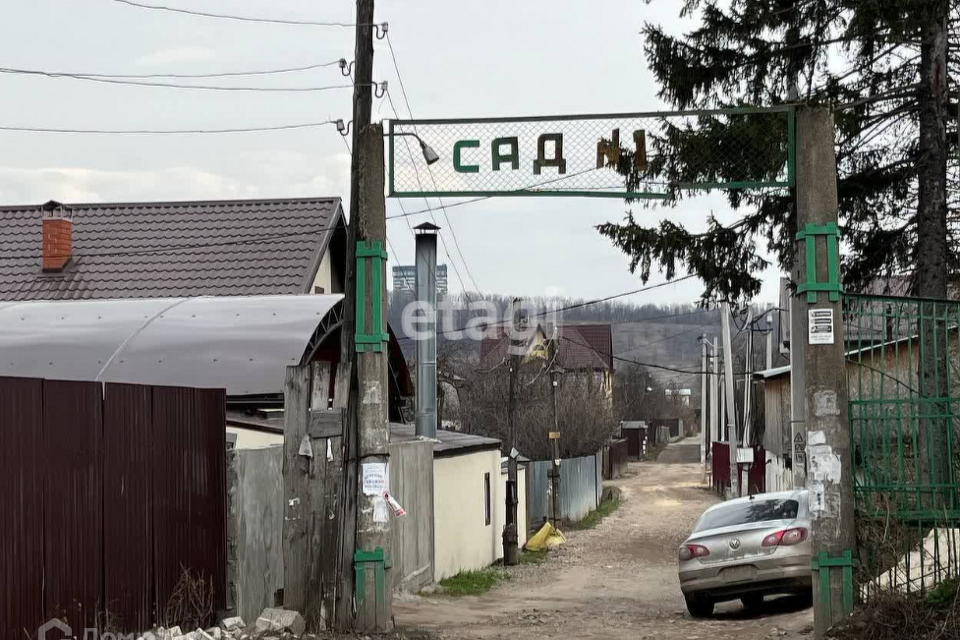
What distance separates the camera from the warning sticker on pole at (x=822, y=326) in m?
10.3

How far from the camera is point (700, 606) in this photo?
14.3 m

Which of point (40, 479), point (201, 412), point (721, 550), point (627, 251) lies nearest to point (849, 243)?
point (627, 251)

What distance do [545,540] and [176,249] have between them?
11.0 meters

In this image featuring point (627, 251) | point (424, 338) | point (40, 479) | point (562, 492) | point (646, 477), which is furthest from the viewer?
point (646, 477)

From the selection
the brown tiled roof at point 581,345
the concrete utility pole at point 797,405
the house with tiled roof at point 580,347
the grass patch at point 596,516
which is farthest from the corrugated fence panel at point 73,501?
the brown tiled roof at point 581,345

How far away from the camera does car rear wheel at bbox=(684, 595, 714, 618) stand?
560 inches

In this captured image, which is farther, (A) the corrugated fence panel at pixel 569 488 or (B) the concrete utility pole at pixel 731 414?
(B) the concrete utility pole at pixel 731 414

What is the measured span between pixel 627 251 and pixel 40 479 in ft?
32.3

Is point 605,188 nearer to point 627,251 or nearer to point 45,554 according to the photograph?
point 627,251

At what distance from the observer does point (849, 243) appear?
17.5m

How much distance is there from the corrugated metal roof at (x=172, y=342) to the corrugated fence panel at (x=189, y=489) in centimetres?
549

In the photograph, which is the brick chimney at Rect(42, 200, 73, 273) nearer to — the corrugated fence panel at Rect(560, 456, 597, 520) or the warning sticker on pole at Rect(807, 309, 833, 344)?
the corrugated fence panel at Rect(560, 456, 597, 520)

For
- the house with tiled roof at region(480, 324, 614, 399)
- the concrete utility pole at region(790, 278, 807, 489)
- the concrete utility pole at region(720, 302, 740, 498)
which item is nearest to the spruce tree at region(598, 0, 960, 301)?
the concrete utility pole at region(790, 278, 807, 489)

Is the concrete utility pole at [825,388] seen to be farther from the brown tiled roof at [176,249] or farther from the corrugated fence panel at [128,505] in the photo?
the brown tiled roof at [176,249]
